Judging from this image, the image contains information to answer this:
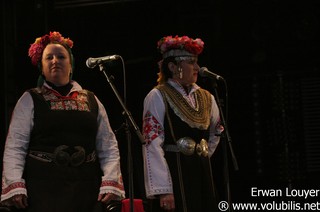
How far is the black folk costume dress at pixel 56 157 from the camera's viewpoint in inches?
147

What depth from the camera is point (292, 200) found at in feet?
20.2

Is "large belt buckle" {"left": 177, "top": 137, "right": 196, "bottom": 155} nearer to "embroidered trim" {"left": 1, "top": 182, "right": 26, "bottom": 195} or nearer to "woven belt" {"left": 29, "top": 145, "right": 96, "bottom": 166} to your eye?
"woven belt" {"left": 29, "top": 145, "right": 96, "bottom": 166}

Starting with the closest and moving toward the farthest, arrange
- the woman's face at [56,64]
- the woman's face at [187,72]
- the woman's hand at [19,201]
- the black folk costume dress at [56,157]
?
the woman's hand at [19,201], the black folk costume dress at [56,157], the woman's face at [56,64], the woman's face at [187,72]

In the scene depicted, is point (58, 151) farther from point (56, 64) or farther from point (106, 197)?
point (56, 64)

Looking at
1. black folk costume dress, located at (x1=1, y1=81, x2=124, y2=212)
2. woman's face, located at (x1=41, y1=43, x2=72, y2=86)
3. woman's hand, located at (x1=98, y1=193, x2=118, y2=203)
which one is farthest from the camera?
woman's face, located at (x1=41, y1=43, x2=72, y2=86)

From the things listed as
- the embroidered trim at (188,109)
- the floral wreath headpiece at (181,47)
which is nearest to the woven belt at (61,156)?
the embroidered trim at (188,109)

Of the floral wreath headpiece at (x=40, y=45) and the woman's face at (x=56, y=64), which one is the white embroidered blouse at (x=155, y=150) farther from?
the floral wreath headpiece at (x=40, y=45)

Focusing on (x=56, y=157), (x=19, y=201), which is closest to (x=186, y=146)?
(x=56, y=157)

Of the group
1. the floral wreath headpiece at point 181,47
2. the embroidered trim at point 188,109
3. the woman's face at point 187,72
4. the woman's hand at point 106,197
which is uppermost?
the floral wreath headpiece at point 181,47

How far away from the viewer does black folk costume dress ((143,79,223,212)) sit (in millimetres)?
4164

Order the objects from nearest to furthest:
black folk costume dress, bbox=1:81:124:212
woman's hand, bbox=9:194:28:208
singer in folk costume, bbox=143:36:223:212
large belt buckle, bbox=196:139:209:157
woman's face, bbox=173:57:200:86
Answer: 1. woman's hand, bbox=9:194:28:208
2. black folk costume dress, bbox=1:81:124:212
3. singer in folk costume, bbox=143:36:223:212
4. large belt buckle, bbox=196:139:209:157
5. woman's face, bbox=173:57:200:86

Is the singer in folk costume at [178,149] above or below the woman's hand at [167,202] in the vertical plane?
above

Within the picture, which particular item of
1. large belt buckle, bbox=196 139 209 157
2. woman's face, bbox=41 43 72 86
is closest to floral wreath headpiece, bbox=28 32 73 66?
woman's face, bbox=41 43 72 86

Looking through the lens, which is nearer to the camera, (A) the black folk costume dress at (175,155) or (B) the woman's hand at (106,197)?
(B) the woman's hand at (106,197)
